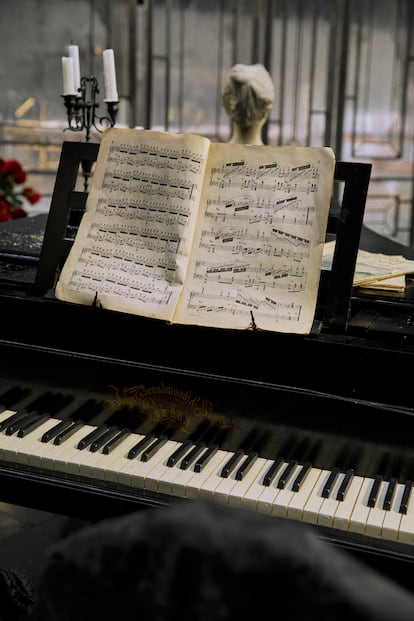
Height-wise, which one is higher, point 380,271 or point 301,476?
point 380,271

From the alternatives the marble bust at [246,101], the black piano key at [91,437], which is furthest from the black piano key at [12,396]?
the marble bust at [246,101]

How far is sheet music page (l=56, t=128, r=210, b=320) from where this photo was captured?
6.13 feet

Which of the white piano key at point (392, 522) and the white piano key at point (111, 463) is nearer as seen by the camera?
the white piano key at point (392, 522)

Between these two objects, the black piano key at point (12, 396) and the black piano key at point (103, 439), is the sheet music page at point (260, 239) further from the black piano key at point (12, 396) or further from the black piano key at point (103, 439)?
the black piano key at point (12, 396)

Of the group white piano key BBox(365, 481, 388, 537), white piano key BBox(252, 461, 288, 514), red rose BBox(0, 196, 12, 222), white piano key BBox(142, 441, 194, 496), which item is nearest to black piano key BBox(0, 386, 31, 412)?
white piano key BBox(142, 441, 194, 496)

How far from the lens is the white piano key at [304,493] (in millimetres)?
1640

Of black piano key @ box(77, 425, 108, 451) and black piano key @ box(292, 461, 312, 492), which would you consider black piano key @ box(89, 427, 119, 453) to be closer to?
black piano key @ box(77, 425, 108, 451)

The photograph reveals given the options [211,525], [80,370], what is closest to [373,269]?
[80,370]

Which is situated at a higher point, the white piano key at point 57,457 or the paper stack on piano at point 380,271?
the paper stack on piano at point 380,271

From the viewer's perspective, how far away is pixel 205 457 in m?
1.80

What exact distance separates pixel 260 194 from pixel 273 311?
0.27 m

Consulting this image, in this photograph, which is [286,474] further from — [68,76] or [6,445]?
[68,76]

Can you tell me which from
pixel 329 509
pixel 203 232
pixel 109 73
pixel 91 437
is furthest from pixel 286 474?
pixel 109 73

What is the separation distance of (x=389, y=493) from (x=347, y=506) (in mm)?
92
